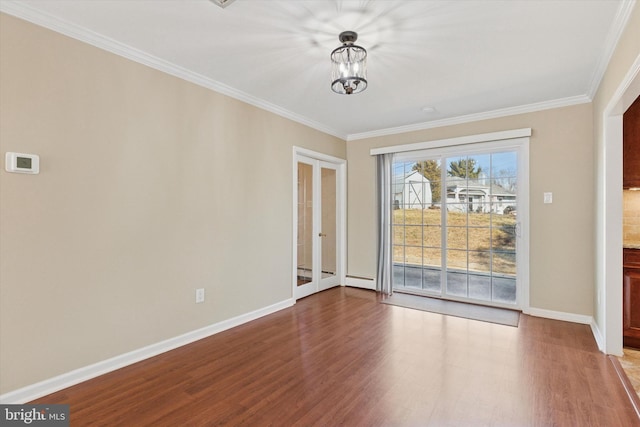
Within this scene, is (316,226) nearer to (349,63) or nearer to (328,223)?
(328,223)

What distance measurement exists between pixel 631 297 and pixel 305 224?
367 cm

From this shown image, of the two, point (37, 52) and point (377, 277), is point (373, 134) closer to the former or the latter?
point (377, 277)

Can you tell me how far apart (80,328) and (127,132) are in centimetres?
159

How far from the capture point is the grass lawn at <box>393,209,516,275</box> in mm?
4160

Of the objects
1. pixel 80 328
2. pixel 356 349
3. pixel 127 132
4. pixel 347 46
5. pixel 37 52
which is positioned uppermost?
pixel 347 46

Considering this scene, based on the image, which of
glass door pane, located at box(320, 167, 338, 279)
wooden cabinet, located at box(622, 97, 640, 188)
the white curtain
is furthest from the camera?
glass door pane, located at box(320, 167, 338, 279)

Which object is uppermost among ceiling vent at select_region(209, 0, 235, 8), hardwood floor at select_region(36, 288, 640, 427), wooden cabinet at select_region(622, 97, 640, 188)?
ceiling vent at select_region(209, 0, 235, 8)

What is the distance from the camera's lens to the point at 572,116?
3.68 metres

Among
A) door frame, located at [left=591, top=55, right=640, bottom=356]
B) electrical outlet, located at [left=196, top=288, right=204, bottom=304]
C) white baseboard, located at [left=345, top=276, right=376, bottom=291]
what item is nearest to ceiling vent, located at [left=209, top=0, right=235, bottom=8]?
electrical outlet, located at [left=196, top=288, right=204, bottom=304]

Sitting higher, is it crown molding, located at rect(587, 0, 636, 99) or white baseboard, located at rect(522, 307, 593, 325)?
crown molding, located at rect(587, 0, 636, 99)

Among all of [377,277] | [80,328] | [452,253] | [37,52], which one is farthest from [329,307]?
[37,52]

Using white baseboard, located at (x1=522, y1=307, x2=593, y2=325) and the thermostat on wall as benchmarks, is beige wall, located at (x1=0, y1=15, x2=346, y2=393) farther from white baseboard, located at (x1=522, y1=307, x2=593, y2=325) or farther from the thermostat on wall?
white baseboard, located at (x1=522, y1=307, x2=593, y2=325)

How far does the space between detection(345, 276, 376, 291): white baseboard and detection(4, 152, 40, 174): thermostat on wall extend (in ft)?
14.2

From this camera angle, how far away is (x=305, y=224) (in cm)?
471
